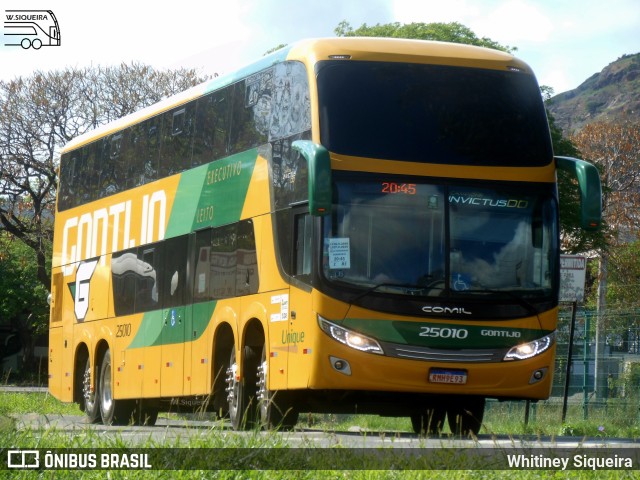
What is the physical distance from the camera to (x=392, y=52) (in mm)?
15906

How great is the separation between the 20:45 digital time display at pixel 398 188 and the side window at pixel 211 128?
356 centimetres

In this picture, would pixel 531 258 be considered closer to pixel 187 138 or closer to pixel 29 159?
pixel 187 138

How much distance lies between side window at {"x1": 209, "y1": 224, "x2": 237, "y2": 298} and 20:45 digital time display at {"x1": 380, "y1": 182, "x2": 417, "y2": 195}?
9.86 feet

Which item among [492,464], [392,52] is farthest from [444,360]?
[492,464]

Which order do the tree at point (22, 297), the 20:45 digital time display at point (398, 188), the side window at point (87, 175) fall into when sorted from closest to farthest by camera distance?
the 20:45 digital time display at point (398, 188) < the side window at point (87, 175) < the tree at point (22, 297)

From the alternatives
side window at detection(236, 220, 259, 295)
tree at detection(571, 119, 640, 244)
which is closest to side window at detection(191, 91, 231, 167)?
side window at detection(236, 220, 259, 295)

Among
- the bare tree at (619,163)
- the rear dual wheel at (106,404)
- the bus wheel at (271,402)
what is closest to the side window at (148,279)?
the rear dual wheel at (106,404)

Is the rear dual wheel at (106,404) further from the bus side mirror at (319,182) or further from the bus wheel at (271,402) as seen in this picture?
the bus side mirror at (319,182)

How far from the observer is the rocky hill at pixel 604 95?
576ft

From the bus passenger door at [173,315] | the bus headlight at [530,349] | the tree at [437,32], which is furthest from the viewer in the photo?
the tree at [437,32]

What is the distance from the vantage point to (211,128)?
18.8 metres

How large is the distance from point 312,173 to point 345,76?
62.7 inches

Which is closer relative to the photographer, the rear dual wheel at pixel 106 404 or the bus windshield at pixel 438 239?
the bus windshield at pixel 438 239

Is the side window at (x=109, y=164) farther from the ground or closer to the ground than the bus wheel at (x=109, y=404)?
farther from the ground
